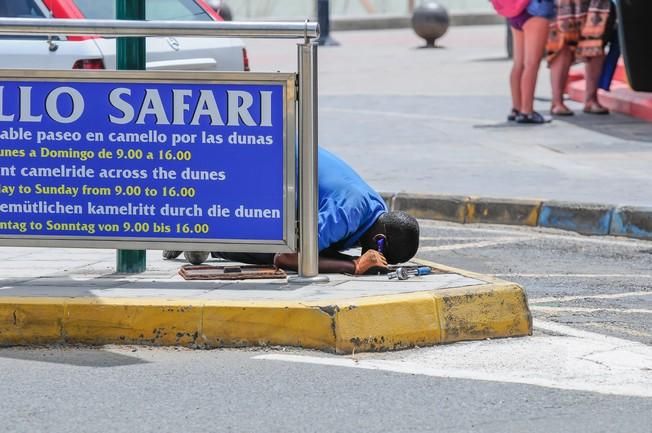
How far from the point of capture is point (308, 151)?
6777 millimetres

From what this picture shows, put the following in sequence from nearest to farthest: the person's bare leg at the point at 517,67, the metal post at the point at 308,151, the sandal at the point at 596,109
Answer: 1. the metal post at the point at 308,151
2. the person's bare leg at the point at 517,67
3. the sandal at the point at 596,109

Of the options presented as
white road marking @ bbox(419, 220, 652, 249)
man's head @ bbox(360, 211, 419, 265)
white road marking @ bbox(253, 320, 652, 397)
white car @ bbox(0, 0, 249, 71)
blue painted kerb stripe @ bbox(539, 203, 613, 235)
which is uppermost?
white car @ bbox(0, 0, 249, 71)

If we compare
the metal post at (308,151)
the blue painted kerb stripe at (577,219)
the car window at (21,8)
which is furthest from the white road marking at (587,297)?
the car window at (21,8)

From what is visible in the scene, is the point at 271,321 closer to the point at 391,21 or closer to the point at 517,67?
the point at 517,67

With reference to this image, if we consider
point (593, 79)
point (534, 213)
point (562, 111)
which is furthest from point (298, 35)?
point (593, 79)

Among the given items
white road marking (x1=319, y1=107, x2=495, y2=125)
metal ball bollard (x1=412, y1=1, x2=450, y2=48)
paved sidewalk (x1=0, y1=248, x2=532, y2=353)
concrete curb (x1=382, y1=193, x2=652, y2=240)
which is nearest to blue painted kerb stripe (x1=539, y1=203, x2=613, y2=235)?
concrete curb (x1=382, y1=193, x2=652, y2=240)

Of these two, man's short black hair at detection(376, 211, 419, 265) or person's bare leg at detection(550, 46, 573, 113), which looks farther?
person's bare leg at detection(550, 46, 573, 113)

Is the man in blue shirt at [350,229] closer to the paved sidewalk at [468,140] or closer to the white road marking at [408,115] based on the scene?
the paved sidewalk at [468,140]

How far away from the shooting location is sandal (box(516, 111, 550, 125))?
14.8 metres

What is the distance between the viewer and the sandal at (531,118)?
A: 1482 cm

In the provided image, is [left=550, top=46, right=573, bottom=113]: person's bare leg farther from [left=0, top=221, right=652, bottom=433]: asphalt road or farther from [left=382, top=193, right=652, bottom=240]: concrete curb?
[left=0, top=221, right=652, bottom=433]: asphalt road

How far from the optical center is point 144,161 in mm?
6781

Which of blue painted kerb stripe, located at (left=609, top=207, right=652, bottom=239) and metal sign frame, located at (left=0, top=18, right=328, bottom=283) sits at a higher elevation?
metal sign frame, located at (left=0, top=18, right=328, bottom=283)

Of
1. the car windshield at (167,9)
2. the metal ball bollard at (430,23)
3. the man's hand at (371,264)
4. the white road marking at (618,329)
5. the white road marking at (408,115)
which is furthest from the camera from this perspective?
the metal ball bollard at (430,23)
